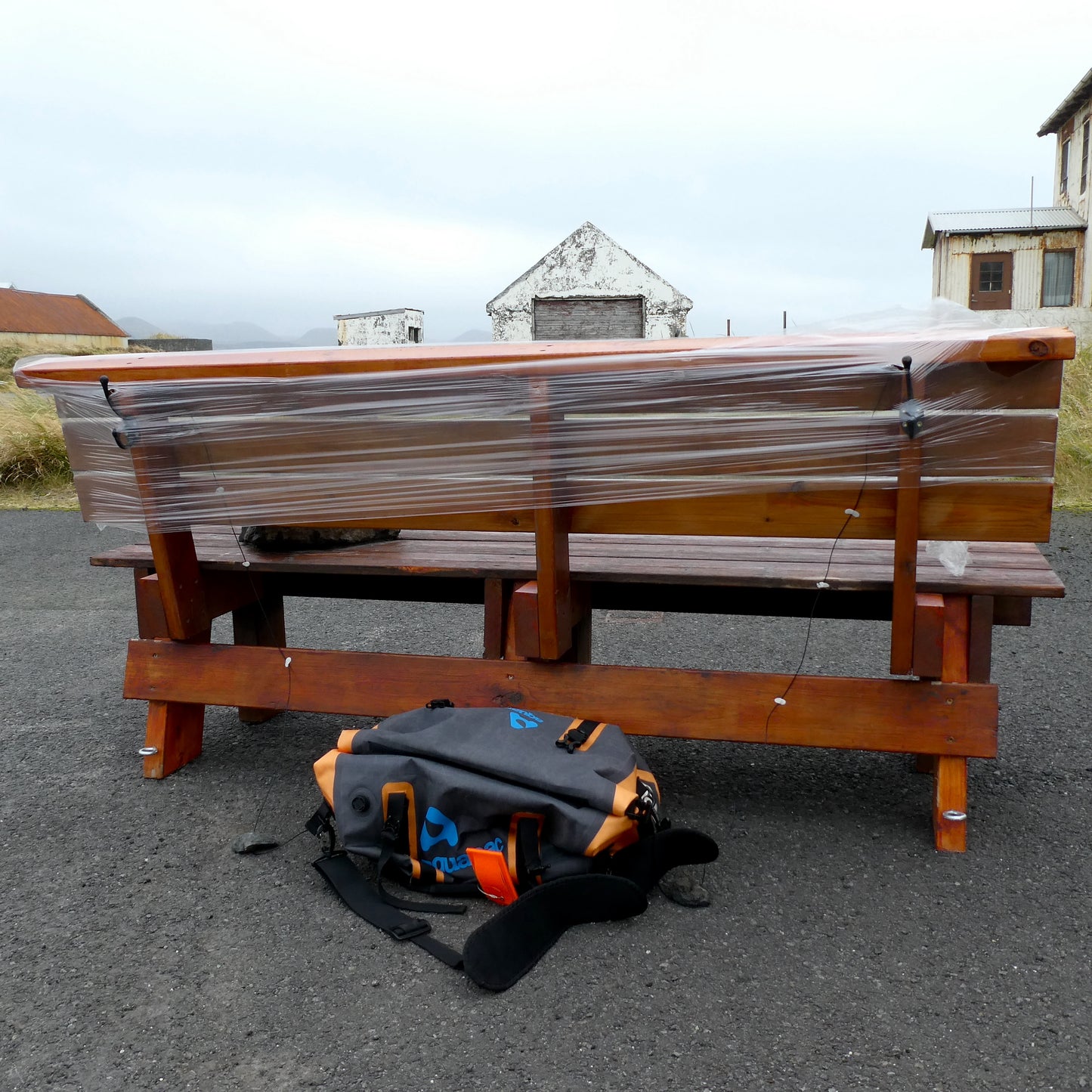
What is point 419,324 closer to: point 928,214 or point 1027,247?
point 928,214

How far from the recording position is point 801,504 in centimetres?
244

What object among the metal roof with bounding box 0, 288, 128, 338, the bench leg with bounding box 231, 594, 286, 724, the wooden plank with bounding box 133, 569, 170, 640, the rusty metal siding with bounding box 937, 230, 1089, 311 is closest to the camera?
the wooden plank with bounding box 133, 569, 170, 640

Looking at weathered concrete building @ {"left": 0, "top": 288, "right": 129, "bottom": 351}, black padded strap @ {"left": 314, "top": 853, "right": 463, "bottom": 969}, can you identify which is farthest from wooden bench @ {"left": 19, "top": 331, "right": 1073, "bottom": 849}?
weathered concrete building @ {"left": 0, "top": 288, "right": 129, "bottom": 351}

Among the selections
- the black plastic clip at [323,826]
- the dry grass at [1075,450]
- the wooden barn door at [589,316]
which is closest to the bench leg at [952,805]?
the black plastic clip at [323,826]

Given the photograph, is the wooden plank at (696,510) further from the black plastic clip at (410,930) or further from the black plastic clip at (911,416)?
the black plastic clip at (410,930)

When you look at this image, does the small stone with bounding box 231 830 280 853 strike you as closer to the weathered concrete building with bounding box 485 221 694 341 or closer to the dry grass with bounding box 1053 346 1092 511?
the dry grass with bounding box 1053 346 1092 511

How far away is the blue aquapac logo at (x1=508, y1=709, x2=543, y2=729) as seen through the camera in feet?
8.46

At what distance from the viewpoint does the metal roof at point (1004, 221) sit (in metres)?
29.0

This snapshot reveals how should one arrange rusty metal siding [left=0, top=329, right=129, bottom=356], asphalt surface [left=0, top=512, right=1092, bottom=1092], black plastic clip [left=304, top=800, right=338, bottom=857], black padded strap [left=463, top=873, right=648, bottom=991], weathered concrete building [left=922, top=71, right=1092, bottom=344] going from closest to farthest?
asphalt surface [left=0, top=512, right=1092, bottom=1092] < black padded strap [left=463, top=873, right=648, bottom=991] < black plastic clip [left=304, top=800, right=338, bottom=857] < weathered concrete building [left=922, top=71, right=1092, bottom=344] < rusty metal siding [left=0, top=329, right=129, bottom=356]

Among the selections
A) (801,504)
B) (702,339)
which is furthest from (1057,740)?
(702,339)

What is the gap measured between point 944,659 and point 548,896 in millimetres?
1201

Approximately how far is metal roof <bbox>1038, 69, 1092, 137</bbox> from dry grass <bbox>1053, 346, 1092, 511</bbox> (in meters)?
20.9

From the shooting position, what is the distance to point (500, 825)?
7.91 ft

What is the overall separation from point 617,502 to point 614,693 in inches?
21.9
